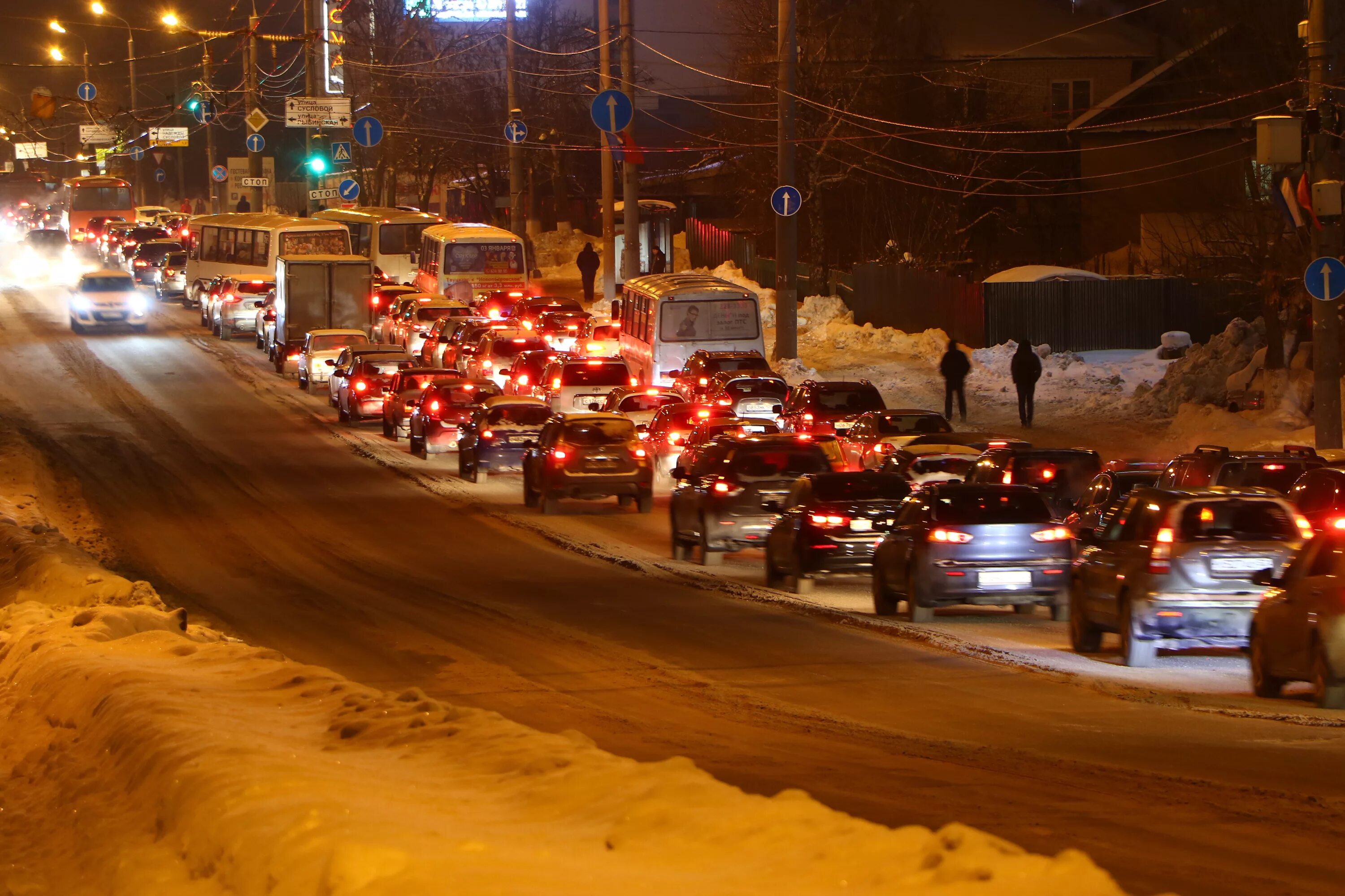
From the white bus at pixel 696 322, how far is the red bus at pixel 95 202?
203ft

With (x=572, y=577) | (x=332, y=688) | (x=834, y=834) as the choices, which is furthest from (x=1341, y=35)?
(x=834, y=834)

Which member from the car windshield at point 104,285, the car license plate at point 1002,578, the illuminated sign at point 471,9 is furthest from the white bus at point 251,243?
the car license plate at point 1002,578

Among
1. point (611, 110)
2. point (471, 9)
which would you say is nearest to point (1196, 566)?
point (611, 110)

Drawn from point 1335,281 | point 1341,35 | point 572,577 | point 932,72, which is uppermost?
point 932,72

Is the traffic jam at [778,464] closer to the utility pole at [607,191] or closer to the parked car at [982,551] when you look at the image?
the parked car at [982,551]

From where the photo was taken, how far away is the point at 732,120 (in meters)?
59.0

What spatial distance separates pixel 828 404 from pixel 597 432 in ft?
20.4

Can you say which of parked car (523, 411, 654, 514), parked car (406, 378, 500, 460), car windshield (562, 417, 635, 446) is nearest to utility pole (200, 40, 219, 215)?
parked car (406, 378, 500, 460)

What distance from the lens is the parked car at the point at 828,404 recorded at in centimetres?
3092

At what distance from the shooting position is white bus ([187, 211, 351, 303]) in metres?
54.5

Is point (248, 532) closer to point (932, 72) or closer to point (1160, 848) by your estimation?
point (1160, 848)

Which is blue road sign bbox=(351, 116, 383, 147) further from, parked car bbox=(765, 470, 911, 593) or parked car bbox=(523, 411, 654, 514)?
parked car bbox=(765, 470, 911, 593)

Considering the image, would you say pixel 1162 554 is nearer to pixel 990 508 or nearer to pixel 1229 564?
pixel 1229 564

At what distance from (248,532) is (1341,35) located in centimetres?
1830
